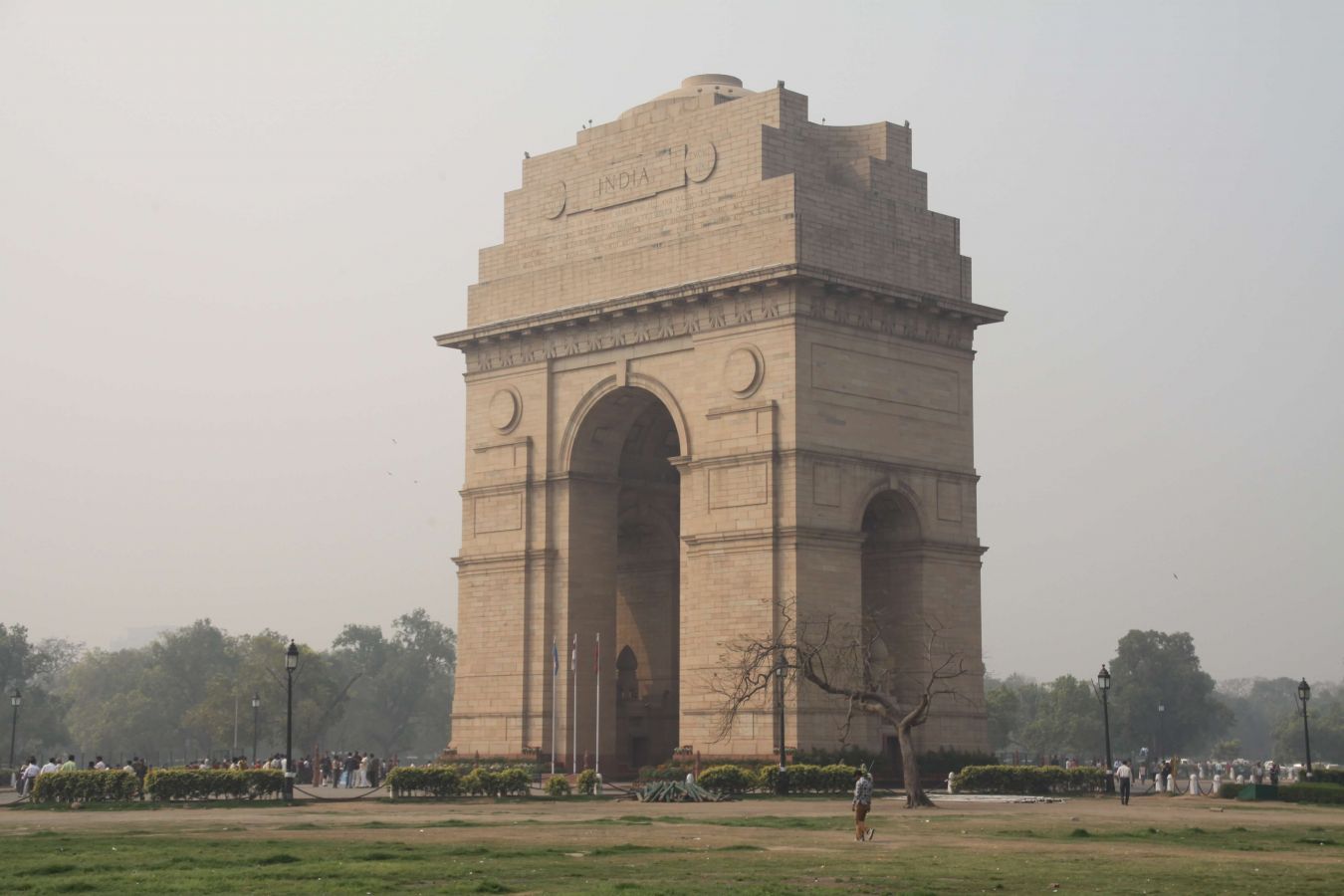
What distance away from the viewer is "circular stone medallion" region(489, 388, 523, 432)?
51844mm

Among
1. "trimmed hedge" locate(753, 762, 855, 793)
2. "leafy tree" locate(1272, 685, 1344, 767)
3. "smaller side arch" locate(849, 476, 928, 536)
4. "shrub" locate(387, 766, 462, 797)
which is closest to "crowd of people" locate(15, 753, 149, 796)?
"shrub" locate(387, 766, 462, 797)

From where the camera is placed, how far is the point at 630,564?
5516 cm

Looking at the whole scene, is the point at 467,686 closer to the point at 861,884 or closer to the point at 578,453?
the point at 578,453

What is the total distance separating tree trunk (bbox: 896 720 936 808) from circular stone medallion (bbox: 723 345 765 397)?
11.4 meters

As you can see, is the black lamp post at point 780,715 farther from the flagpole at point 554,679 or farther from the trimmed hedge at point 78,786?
the trimmed hedge at point 78,786

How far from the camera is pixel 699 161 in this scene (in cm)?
4878

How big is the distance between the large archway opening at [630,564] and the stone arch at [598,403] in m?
0.14

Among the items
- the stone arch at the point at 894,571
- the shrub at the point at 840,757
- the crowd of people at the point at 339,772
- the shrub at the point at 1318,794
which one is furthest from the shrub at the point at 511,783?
the shrub at the point at 1318,794

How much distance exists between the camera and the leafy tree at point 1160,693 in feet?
401

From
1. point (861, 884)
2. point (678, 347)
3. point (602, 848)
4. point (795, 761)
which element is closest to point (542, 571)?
point (678, 347)

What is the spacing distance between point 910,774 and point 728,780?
6.23m

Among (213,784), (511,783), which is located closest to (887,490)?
(511,783)

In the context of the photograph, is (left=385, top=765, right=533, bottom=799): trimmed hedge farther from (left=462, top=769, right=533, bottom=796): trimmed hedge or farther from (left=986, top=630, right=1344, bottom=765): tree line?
(left=986, top=630, right=1344, bottom=765): tree line

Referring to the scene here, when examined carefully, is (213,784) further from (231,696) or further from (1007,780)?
(231,696)
